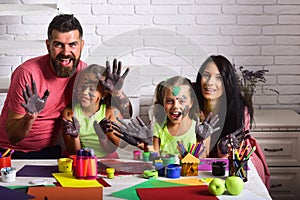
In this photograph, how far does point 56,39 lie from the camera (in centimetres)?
338

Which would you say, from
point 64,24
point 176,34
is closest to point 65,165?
point 64,24

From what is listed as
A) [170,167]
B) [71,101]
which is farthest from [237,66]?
[170,167]

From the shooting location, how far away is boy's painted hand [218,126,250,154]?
115 inches

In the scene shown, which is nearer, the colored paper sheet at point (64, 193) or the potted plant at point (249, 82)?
the colored paper sheet at point (64, 193)

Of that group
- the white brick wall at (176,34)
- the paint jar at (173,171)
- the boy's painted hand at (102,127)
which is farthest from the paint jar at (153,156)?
the white brick wall at (176,34)

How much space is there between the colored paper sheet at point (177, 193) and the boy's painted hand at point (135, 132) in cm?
49

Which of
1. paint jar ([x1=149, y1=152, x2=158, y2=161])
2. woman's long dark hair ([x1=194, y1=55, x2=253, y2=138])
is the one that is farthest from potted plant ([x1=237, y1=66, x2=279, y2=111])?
paint jar ([x1=149, y1=152, x2=158, y2=161])

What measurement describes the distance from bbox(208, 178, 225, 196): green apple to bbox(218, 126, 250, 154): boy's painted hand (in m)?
0.39

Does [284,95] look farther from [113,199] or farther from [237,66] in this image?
[113,199]

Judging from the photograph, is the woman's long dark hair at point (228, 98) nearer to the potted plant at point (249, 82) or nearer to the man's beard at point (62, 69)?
the potted plant at point (249, 82)

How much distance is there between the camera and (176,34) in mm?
4051

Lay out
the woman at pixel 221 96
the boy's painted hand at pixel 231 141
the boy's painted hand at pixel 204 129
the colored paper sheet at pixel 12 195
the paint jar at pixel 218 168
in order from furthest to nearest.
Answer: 1. the woman at pixel 221 96
2. the boy's painted hand at pixel 204 129
3. the boy's painted hand at pixel 231 141
4. the paint jar at pixel 218 168
5. the colored paper sheet at pixel 12 195

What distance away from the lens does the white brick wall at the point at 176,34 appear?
4023 millimetres

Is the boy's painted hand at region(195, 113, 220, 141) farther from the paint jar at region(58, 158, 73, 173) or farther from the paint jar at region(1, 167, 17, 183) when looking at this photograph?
the paint jar at region(1, 167, 17, 183)
